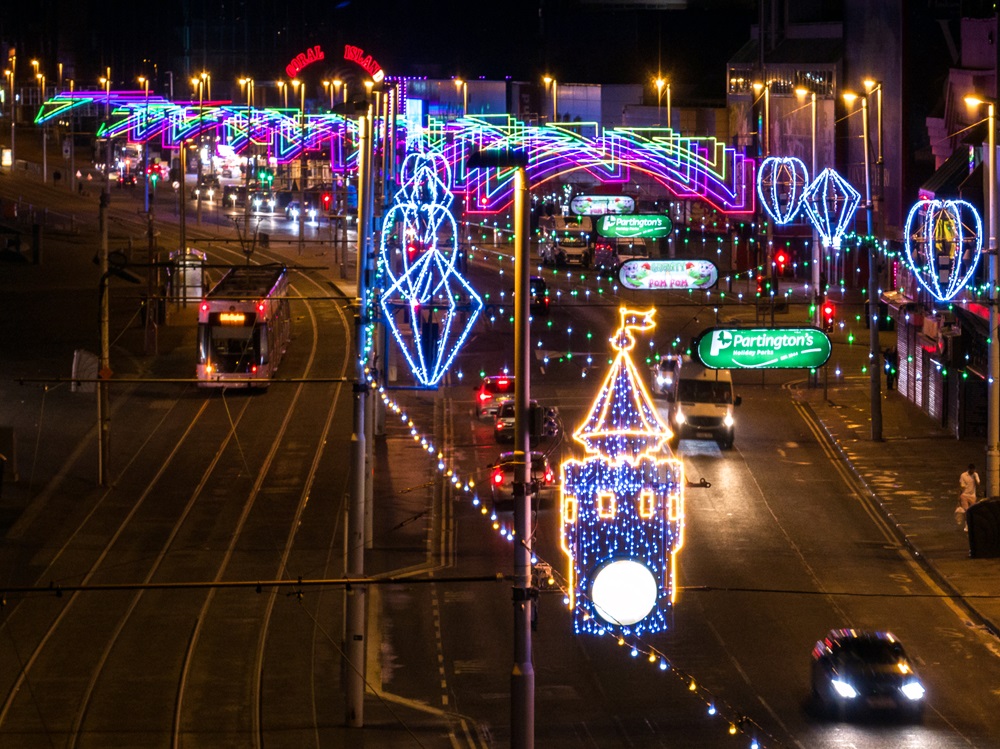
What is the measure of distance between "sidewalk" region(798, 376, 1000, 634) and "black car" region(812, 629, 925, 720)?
578 centimetres

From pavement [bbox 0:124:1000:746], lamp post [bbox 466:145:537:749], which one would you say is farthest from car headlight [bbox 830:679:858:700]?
lamp post [bbox 466:145:537:749]

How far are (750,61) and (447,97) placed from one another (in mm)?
29185

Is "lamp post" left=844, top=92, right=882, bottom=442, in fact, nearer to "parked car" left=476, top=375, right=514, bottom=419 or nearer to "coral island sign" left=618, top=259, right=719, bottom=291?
"parked car" left=476, top=375, right=514, bottom=419

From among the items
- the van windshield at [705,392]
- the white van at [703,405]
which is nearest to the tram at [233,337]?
the white van at [703,405]

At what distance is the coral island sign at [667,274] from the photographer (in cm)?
3017

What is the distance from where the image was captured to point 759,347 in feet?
86.0

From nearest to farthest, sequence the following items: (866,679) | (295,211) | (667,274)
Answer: (866,679) → (667,274) → (295,211)

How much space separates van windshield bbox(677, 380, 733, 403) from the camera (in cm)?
4531

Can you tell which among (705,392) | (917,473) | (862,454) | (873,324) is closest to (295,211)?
(705,392)

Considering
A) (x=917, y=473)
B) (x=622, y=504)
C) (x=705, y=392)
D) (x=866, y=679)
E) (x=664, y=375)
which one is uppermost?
(x=664, y=375)

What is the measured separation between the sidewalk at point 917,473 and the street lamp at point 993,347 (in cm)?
172

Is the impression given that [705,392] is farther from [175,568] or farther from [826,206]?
[175,568]

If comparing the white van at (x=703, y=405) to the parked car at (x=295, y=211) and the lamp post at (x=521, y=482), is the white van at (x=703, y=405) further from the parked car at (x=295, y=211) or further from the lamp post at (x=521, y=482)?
the parked car at (x=295, y=211)

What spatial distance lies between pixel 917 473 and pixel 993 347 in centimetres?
850
